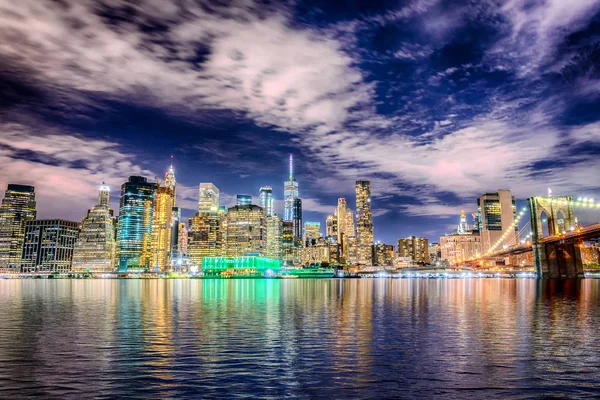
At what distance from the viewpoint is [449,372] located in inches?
821

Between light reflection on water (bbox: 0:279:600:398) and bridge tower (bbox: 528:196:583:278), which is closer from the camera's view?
light reflection on water (bbox: 0:279:600:398)

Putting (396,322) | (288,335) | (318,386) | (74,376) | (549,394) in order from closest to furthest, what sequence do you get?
→ (549,394), (318,386), (74,376), (288,335), (396,322)

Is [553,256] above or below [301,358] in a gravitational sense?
above

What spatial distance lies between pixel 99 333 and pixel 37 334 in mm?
4362

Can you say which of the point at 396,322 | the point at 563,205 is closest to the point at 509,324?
the point at 396,322

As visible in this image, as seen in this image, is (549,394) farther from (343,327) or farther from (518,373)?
(343,327)

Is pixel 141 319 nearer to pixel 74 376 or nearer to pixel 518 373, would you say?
pixel 74 376

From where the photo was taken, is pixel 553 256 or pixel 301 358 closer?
pixel 301 358

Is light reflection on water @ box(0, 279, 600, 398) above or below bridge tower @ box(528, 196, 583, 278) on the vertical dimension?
below

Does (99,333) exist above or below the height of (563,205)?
below

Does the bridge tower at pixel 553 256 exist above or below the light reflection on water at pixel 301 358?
above

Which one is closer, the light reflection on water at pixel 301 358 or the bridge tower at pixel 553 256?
the light reflection on water at pixel 301 358

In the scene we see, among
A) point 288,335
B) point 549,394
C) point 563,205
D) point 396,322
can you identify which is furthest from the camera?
point 563,205

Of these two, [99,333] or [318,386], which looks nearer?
[318,386]
